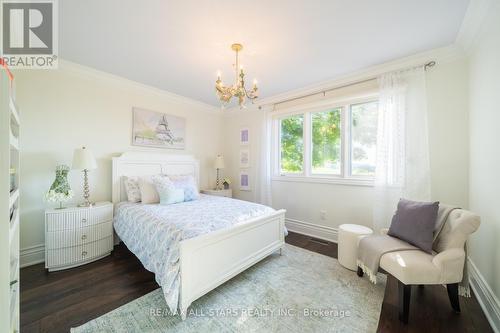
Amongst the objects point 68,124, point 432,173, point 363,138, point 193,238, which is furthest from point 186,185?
point 432,173

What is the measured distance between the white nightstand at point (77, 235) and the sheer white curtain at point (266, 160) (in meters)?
2.42

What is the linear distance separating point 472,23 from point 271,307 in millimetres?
3084

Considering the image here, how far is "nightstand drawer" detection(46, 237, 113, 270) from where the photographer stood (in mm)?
2197

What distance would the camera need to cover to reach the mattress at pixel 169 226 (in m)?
1.58

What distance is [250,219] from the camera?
2.30 m

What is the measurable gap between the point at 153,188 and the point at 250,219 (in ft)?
5.03

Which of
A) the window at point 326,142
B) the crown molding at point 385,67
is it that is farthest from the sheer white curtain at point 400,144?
the window at point 326,142

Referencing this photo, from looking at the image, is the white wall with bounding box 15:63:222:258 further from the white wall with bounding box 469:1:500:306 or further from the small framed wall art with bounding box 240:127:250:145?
the white wall with bounding box 469:1:500:306

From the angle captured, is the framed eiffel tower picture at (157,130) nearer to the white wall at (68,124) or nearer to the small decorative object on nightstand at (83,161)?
the white wall at (68,124)

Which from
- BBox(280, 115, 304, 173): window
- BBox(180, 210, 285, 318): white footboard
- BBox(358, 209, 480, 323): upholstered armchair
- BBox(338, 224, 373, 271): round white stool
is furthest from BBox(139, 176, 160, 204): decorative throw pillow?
BBox(358, 209, 480, 323): upholstered armchair

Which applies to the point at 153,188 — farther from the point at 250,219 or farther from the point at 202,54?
the point at 202,54

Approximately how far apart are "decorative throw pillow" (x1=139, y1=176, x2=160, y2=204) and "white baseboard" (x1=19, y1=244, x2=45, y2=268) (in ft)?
4.08

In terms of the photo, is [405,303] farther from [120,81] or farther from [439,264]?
[120,81]

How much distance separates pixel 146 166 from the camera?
130 inches
